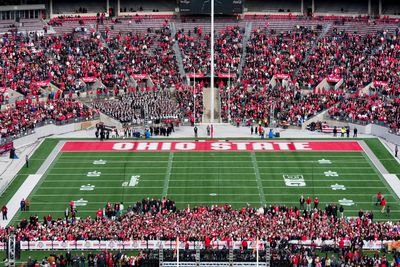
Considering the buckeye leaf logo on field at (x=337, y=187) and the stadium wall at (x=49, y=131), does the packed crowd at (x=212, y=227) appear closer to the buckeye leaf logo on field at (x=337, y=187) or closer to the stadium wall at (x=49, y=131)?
the buckeye leaf logo on field at (x=337, y=187)

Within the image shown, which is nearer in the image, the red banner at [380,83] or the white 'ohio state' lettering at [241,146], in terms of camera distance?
the white 'ohio state' lettering at [241,146]

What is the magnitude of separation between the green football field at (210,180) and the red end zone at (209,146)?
0.97 metres

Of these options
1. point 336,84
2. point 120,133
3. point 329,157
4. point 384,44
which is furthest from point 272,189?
point 384,44

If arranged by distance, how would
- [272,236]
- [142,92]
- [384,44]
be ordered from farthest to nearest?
[384,44] < [142,92] < [272,236]

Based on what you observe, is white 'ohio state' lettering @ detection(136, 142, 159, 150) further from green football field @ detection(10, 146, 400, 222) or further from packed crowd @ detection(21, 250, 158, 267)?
packed crowd @ detection(21, 250, 158, 267)

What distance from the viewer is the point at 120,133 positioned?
191 feet

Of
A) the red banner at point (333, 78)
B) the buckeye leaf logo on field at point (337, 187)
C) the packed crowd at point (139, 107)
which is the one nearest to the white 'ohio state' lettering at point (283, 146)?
the buckeye leaf logo on field at point (337, 187)

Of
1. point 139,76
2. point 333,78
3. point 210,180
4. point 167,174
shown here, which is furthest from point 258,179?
point 139,76

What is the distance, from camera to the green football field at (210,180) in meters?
44.2

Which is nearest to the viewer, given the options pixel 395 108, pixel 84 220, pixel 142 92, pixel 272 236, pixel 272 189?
pixel 272 236

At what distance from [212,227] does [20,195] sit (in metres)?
11.8

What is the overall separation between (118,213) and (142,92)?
2365 cm

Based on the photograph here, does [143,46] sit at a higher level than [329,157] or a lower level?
higher

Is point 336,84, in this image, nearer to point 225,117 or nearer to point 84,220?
point 225,117
